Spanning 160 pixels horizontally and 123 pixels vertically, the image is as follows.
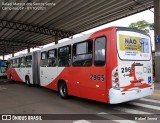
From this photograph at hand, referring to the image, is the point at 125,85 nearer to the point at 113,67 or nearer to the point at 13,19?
the point at 113,67

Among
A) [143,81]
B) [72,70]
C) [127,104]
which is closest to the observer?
[143,81]

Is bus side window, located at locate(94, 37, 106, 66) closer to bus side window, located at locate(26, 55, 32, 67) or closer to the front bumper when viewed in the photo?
the front bumper

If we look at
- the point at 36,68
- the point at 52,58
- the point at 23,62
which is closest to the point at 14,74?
the point at 23,62

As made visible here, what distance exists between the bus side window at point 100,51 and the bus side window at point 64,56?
2.07 m

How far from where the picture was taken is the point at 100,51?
21.7 ft

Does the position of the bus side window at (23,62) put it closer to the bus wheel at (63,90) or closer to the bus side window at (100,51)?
the bus wheel at (63,90)

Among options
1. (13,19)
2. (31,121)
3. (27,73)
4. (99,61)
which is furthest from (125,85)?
(13,19)

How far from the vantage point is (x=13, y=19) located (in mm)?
20375

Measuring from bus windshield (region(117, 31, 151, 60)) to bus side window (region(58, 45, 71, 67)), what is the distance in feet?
9.59

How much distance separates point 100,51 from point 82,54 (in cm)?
121

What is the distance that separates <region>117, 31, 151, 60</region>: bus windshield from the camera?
20.9 ft

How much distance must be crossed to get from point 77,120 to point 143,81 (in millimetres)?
2962

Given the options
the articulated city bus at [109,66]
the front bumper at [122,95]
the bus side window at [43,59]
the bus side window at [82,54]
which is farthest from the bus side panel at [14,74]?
the front bumper at [122,95]

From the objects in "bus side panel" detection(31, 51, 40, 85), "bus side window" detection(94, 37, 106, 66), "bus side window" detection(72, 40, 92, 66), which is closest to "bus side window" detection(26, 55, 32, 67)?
"bus side panel" detection(31, 51, 40, 85)
